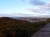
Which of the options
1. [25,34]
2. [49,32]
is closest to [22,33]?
[25,34]

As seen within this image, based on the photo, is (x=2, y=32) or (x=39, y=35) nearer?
(x=39, y=35)

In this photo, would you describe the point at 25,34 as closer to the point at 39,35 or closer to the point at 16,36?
the point at 16,36

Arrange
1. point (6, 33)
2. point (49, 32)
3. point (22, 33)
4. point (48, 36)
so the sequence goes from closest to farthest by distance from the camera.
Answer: point (48, 36), point (49, 32), point (6, 33), point (22, 33)

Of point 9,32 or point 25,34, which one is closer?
point 9,32

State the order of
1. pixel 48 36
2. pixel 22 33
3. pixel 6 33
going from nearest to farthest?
pixel 48 36, pixel 6 33, pixel 22 33

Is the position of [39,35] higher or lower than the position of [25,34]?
higher

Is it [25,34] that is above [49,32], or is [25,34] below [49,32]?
below

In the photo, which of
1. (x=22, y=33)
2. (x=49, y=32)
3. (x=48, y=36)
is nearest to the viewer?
(x=48, y=36)

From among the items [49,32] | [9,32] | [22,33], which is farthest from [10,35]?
[49,32]

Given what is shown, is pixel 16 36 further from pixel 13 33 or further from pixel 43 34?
pixel 43 34
